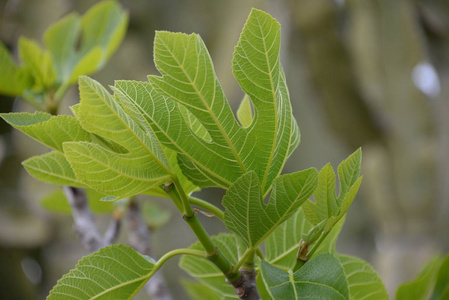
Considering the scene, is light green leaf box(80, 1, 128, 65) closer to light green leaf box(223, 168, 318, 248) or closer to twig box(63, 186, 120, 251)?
twig box(63, 186, 120, 251)

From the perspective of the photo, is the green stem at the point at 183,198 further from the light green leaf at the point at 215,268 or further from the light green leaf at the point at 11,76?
the light green leaf at the point at 11,76

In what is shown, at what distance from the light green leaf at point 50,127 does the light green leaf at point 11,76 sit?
296 millimetres

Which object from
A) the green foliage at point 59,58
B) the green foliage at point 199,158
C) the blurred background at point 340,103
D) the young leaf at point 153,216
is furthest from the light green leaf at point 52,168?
the blurred background at point 340,103

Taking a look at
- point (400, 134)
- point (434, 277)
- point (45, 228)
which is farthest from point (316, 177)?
point (45, 228)

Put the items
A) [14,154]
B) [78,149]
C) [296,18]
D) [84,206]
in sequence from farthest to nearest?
[14,154], [296,18], [84,206], [78,149]

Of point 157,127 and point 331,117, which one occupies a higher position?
point 157,127

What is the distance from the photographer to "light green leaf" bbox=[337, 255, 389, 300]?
0.34 metres

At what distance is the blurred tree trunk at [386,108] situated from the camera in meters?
1.69

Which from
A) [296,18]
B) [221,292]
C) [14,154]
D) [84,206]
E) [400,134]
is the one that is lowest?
[400,134]

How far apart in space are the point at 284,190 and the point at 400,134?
5.94 ft

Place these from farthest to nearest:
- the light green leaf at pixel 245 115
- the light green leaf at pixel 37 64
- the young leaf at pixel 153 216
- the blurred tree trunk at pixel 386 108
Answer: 1. the blurred tree trunk at pixel 386 108
2. the young leaf at pixel 153 216
3. the light green leaf at pixel 37 64
4. the light green leaf at pixel 245 115

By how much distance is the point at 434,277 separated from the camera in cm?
42

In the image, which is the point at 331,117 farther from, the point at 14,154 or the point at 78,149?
the point at 78,149

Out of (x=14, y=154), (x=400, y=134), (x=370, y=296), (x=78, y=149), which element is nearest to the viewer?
(x=78, y=149)
